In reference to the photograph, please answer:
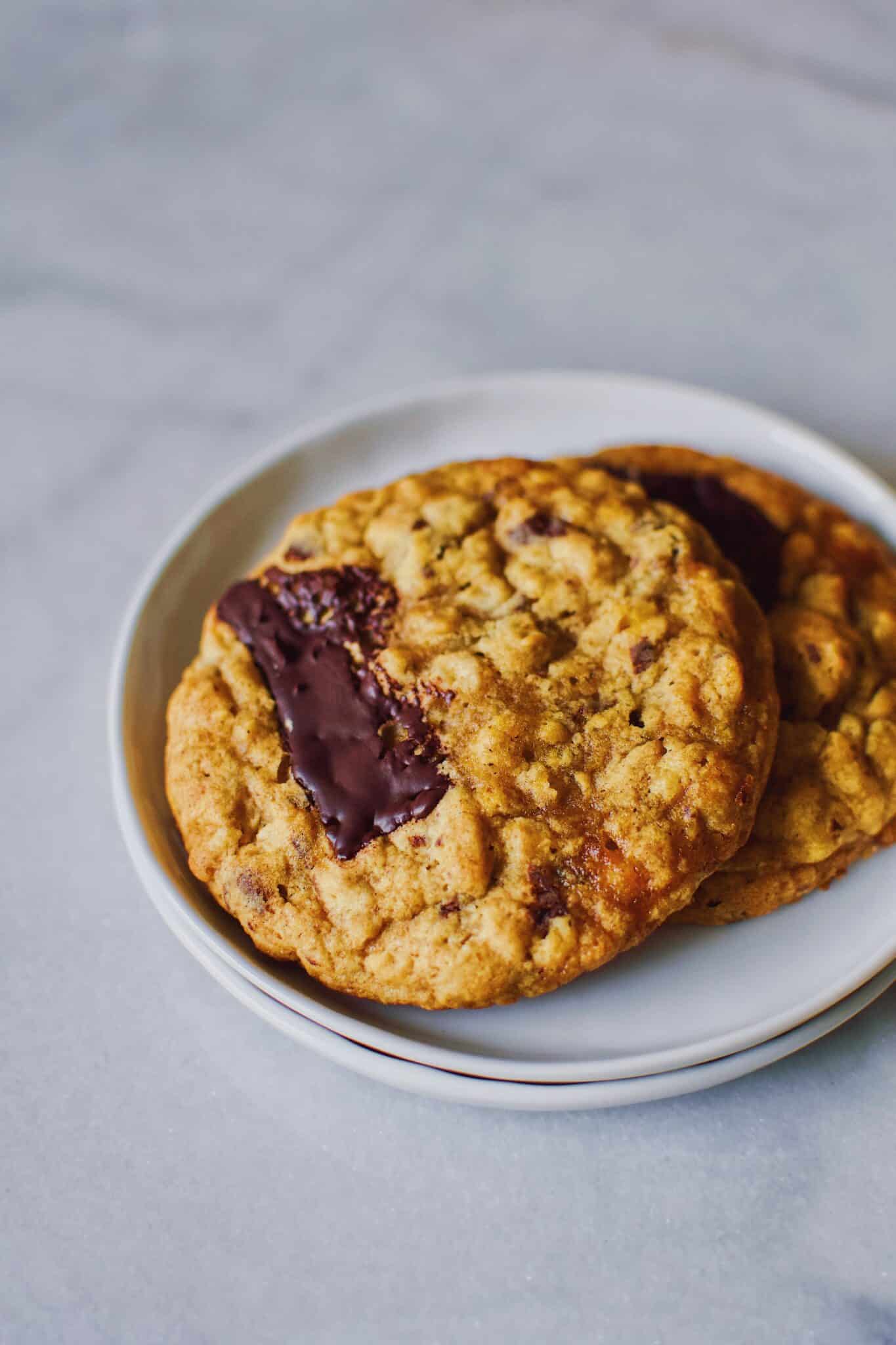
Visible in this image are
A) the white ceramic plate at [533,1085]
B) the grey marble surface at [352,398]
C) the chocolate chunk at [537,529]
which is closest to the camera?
the white ceramic plate at [533,1085]

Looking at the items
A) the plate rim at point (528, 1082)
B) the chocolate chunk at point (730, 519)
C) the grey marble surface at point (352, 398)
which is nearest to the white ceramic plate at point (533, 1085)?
the plate rim at point (528, 1082)

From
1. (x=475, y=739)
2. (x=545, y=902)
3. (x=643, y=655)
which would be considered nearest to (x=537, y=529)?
(x=643, y=655)

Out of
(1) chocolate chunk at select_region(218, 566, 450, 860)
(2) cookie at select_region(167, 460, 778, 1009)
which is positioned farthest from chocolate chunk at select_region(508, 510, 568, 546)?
(1) chocolate chunk at select_region(218, 566, 450, 860)

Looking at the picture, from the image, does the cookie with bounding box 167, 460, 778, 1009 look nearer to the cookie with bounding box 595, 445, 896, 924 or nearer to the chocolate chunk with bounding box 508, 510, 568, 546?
the chocolate chunk with bounding box 508, 510, 568, 546

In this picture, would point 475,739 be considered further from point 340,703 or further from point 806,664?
point 806,664

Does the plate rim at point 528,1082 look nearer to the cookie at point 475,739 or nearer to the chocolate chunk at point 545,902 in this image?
the cookie at point 475,739

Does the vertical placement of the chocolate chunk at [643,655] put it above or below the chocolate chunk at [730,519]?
below

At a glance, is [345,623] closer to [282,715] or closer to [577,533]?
[282,715]
